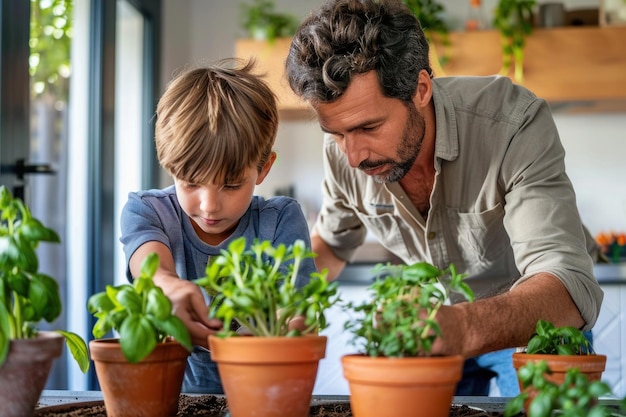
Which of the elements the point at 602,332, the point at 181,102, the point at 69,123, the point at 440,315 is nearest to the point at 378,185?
the point at 181,102

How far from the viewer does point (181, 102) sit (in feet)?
4.40

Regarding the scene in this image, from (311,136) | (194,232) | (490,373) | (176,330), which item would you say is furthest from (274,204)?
(311,136)

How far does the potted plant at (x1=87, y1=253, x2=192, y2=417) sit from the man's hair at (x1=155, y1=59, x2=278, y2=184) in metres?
0.40

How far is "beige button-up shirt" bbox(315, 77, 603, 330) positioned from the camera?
5.16 ft

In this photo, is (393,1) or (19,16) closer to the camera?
(393,1)

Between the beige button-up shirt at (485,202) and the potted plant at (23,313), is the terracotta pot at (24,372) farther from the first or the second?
the beige button-up shirt at (485,202)

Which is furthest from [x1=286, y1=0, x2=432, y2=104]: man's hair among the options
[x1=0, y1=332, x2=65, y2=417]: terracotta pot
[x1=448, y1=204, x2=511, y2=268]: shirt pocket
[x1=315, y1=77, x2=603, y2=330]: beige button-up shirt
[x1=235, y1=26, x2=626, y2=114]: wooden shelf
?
[x1=235, y1=26, x2=626, y2=114]: wooden shelf

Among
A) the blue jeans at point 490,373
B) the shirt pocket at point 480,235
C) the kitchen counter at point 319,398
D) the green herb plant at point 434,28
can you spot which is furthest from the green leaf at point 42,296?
the green herb plant at point 434,28

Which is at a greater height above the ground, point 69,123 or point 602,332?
point 69,123

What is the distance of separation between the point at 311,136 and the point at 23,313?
140 inches

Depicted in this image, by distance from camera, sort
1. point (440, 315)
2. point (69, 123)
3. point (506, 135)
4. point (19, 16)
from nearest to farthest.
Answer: point (440, 315) → point (506, 135) → point (19, 16) → point (69, 123)

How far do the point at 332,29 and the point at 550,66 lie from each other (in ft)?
7.95

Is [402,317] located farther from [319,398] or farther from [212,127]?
[212,127]

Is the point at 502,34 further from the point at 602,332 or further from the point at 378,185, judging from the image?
the point at 378,185
